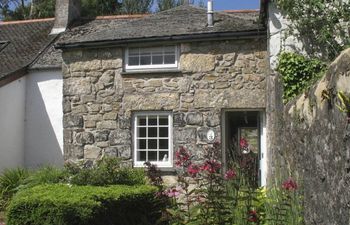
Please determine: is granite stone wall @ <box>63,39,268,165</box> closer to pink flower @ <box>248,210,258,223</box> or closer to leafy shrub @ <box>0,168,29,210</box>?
leafy shrub @ <box>0,168,29,210</box>

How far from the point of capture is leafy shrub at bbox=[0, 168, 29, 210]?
1115cm

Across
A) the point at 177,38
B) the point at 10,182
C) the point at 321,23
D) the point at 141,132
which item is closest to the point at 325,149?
the point at 321,23

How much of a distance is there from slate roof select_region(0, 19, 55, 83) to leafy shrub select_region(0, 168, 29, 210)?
3.56m

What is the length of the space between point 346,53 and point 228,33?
26.1 ft

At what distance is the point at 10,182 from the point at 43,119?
3807 millimetres

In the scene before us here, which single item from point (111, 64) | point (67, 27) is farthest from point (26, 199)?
point (67, 27)

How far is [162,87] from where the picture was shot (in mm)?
11594

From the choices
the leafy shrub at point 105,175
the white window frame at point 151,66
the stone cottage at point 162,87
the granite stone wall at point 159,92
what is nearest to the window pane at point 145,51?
the stone cottage at point 162,87

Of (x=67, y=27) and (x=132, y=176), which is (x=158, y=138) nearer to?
(x=132, y=176)

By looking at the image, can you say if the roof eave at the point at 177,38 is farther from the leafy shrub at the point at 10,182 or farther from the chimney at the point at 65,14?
the chimney at the point at 65,14

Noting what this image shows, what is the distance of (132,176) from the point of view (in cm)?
961

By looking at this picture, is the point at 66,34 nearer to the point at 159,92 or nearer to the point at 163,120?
the point at 159,92

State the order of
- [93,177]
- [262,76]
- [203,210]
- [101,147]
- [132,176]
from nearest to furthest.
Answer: [203,210], [93,177], [132,176], [262,76], [101,147]

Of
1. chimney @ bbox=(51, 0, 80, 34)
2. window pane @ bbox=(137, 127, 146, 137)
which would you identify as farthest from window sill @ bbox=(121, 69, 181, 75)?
Answer: chimney @ bbox=(51, 0, 80, 34)
